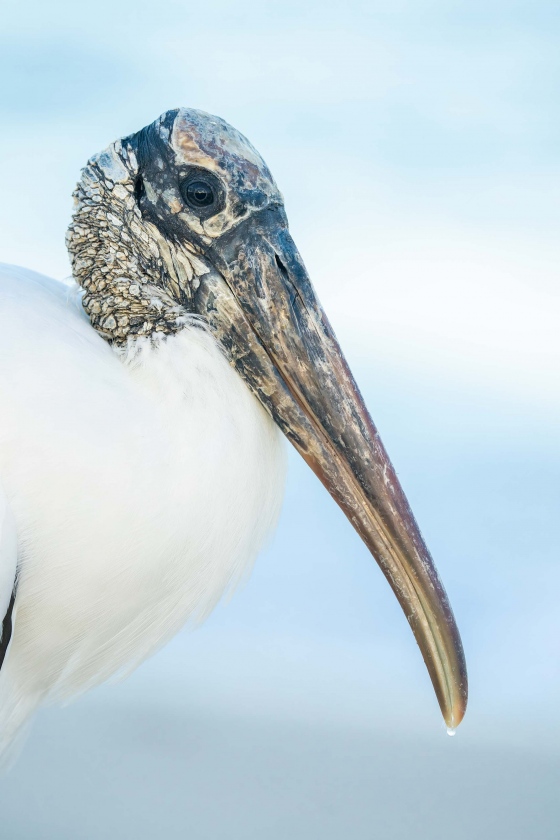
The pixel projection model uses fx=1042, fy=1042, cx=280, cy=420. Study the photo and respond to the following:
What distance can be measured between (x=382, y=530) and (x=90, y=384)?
0.76 metres

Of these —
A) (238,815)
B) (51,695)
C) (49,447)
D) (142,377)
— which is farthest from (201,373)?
(238,815)

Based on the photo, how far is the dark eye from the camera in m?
2.43

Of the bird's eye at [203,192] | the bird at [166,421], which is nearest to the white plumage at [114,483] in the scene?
the bird at [166,421]

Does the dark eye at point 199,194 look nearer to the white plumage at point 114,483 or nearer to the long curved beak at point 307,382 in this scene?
the long curved beak at point 307,382

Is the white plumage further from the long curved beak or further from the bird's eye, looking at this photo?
the bird's eye

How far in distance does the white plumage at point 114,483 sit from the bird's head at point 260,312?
8 centimetres

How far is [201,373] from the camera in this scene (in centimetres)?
238

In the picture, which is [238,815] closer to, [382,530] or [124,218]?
[382,530]

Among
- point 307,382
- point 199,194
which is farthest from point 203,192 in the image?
point 307,382

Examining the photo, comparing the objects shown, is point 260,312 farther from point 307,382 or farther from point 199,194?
point 199,194

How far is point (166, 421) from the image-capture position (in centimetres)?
232

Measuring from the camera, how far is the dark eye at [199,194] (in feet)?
7.98

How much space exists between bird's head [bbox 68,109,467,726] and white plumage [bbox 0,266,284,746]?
0.08 m

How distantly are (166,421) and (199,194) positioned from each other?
1.80ft
